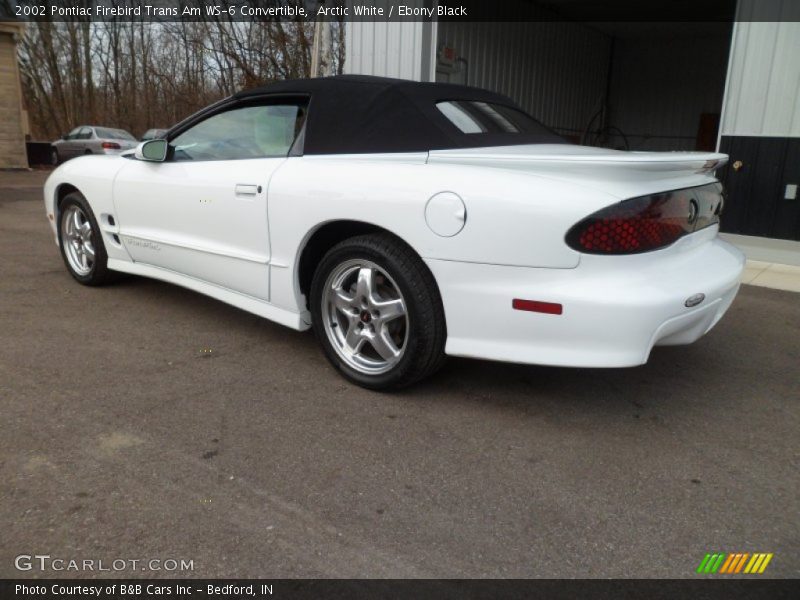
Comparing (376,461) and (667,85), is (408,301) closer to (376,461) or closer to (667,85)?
(376,461)

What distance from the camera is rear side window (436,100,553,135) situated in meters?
3.45

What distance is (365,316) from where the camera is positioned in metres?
3.31

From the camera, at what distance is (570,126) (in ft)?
45.3

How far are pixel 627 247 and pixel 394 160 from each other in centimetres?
117

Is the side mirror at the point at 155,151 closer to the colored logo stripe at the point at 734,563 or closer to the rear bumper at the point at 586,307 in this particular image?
the rear bumper at the point at 586,307

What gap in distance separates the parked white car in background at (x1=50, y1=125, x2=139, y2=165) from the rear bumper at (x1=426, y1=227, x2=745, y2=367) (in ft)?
64.4

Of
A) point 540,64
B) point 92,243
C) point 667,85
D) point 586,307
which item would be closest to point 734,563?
point 586,307

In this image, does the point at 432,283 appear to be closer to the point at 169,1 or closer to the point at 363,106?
the point at 363,106

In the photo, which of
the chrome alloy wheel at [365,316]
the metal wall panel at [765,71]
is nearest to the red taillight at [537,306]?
the chrome alloy wheel at [365,316]

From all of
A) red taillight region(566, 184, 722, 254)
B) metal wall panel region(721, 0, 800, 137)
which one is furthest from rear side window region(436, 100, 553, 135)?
metal wall panel region(721, 0, 800, 137)

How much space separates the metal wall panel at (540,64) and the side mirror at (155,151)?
5.80 m

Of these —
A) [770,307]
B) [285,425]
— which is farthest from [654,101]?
[285,425]

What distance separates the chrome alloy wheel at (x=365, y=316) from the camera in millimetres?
3211

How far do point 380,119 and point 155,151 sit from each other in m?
1.69
